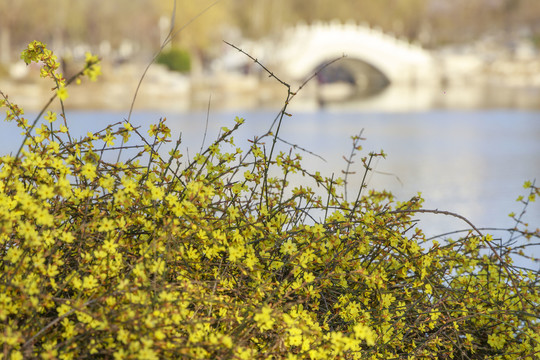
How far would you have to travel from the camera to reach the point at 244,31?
40.1 meters

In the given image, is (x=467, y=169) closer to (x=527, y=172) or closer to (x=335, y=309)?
(x=527, y=172)

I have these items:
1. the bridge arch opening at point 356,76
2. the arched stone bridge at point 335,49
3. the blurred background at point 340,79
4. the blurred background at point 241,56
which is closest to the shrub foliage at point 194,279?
the blurred background at point 340,79

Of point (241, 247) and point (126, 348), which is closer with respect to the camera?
point (126, 348)

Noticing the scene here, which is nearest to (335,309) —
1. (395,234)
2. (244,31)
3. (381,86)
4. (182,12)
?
(395,234)

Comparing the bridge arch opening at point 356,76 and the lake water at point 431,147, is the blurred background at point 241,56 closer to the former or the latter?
the bridge arch opening at point 356,76

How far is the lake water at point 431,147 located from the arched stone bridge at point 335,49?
14.2 metres

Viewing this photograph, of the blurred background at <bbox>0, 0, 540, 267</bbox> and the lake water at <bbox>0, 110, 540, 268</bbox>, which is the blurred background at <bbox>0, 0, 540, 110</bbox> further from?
the lake water at <bbox>0, 110, 540, 268</bbox>

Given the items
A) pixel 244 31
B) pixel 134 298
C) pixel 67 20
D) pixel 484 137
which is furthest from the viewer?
pixel 244 31

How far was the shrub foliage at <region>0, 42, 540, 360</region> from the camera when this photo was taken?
1.51m

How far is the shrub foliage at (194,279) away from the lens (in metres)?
1.51

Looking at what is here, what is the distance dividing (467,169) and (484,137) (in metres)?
3.84

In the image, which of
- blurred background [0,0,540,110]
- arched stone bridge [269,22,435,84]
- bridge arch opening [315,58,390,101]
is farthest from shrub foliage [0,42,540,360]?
bridge arch opening [315,58,390,101]

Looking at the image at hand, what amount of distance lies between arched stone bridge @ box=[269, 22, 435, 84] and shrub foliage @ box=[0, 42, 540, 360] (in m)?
29.2

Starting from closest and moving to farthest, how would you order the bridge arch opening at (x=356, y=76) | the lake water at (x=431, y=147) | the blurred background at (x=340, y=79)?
the lake water at (x=431, y=147), the blurred background at (x=340, y=79), the bridge arch opening at (x=356, y=76)
